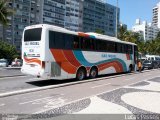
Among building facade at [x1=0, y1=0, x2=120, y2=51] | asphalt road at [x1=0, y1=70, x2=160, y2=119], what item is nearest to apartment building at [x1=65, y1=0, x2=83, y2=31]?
building facade at [x1=0, y1=0, x2=120, y2=51]

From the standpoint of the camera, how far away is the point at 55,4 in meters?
108

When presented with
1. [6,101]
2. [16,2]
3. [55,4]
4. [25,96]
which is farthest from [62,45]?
[55,4]

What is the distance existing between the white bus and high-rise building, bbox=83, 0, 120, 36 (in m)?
105

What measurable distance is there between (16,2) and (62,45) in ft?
267

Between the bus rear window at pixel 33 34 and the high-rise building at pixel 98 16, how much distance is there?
109536 millimetres

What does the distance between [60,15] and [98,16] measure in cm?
3399

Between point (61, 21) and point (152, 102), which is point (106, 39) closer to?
point (152, 102)

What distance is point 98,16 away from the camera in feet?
458

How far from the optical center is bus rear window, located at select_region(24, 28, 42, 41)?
1548cm

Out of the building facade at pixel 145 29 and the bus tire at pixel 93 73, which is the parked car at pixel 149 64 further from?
the building facade at pixel 145 29

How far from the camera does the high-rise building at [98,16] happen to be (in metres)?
130

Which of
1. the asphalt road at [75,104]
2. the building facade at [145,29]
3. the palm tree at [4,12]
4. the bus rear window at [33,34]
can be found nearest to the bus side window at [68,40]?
the bus rear window at [33,34]

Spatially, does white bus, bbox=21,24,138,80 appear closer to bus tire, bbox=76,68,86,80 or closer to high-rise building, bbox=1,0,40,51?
bus tire, bbox=76,68,86,80

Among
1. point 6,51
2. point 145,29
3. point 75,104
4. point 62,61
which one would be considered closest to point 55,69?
point 62,61
